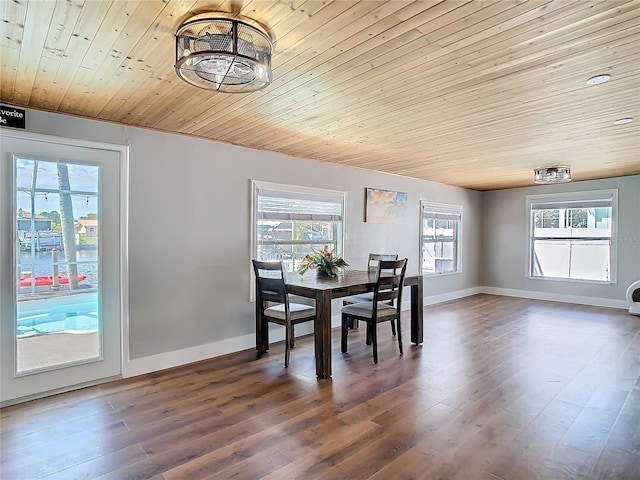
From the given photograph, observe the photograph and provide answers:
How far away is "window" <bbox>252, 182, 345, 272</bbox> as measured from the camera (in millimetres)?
4453

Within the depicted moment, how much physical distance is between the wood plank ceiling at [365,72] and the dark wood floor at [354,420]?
2.30 m

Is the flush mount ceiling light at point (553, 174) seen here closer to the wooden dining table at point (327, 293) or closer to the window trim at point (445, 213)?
the window trim at point (445, 213)

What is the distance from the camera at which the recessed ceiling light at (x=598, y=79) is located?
93.2 inches

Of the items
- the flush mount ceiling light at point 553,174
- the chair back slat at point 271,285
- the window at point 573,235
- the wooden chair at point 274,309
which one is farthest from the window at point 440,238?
the chair back slat at point 271,285

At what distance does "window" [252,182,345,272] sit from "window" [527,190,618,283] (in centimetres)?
468

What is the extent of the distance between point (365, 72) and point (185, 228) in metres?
2.39

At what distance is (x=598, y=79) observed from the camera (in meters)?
2.41

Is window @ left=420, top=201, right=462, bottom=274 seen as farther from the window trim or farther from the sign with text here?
the sign with text

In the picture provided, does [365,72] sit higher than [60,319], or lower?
Answer: higher

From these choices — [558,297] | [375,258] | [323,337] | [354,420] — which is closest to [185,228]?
[323,337]

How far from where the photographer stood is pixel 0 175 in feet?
9.13

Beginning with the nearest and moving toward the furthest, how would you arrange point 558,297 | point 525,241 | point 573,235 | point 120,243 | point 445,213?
point 120,243 < point 573,235 < point 558,297 < point 445,213 < point 525,241

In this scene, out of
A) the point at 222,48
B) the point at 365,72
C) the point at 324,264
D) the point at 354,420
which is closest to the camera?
the point at 222,48

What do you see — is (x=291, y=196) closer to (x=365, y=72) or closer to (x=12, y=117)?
(x=365, y=72)
